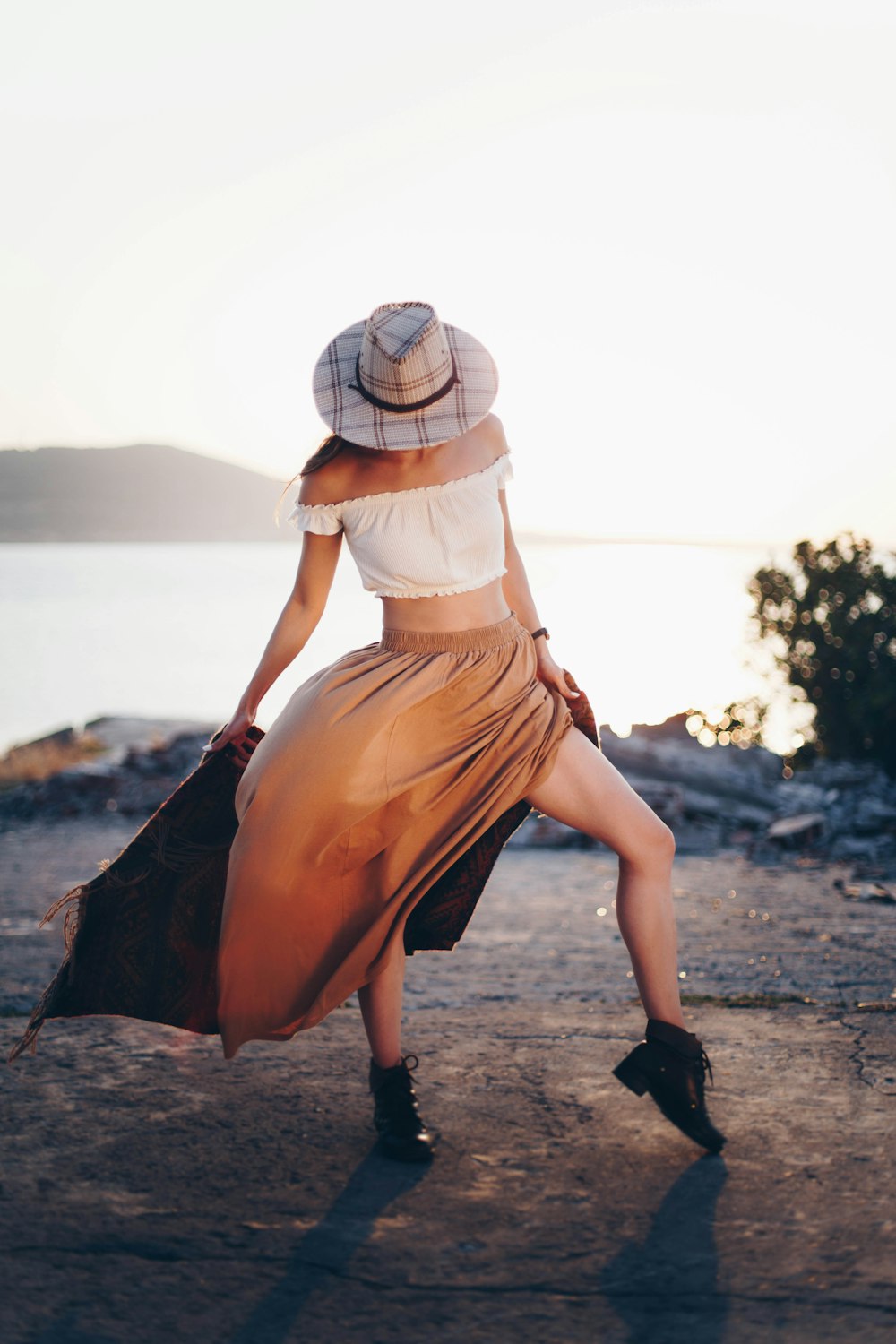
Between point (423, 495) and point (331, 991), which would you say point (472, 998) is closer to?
point (331, 991)

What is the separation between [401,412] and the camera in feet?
9.45

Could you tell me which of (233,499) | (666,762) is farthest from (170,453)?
→ (666,762)

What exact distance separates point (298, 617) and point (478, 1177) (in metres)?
1.36

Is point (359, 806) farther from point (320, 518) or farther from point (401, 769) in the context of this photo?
point (320, 518)

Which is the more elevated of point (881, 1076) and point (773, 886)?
point (881, 1076)

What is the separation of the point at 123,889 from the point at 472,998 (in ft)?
4.48

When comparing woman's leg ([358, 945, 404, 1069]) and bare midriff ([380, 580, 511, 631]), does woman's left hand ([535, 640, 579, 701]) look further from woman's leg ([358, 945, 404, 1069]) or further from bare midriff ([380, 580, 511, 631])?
woman's leg ([358, 945, 404, 1069])

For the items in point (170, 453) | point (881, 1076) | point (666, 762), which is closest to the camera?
point (881, 1076)

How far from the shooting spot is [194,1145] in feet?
9.39

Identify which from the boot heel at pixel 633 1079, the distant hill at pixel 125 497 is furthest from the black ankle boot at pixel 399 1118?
the distant hill at pixel 125 497

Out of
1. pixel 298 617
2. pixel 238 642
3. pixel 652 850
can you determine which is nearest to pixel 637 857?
pixel 652 850

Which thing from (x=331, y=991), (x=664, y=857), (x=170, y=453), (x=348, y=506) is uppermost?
(x=170, y=453)

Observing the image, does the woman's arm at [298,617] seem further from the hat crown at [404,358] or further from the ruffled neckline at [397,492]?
the hat crown at [404,358]

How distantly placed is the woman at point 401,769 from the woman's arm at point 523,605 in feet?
0.59
